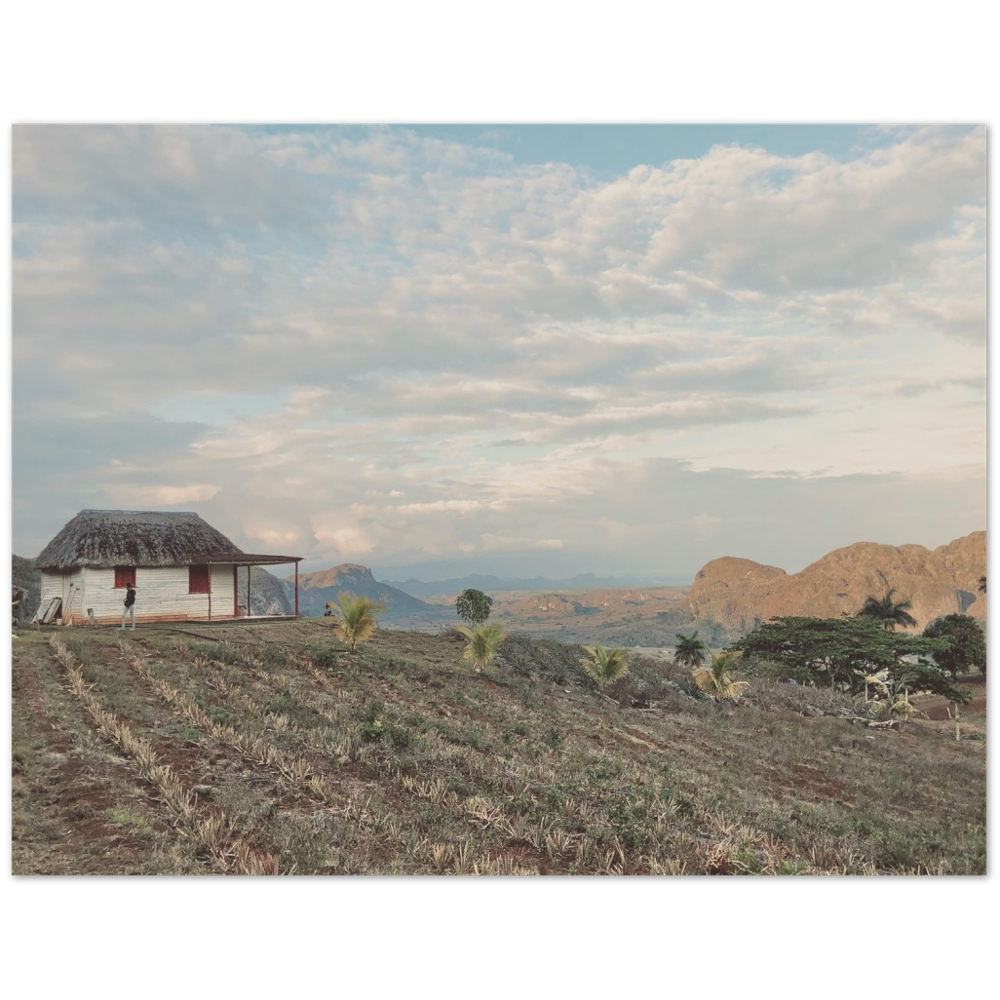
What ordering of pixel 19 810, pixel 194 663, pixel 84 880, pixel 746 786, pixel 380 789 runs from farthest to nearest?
1. pixel 194 663
2. pixel 746 786
3. pixel 380 789
4. pixel 19 810
5. pixel 84 880

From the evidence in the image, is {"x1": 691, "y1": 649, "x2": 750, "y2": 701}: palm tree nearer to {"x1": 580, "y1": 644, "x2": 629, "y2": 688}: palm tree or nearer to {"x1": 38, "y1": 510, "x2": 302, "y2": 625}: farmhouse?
{"x1": 580, "y1": 644, "x2": 629, "y2": 688}: palm tree

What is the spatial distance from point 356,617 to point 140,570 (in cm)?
804

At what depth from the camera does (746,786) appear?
11812 mm

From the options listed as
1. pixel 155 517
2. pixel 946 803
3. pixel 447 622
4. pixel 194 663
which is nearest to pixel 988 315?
pixel 946 803

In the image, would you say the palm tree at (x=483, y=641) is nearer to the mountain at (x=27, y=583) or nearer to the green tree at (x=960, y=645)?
the mountain at (x=27, y=583)

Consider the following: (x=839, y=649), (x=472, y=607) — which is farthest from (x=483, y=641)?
(x=839, y=649)

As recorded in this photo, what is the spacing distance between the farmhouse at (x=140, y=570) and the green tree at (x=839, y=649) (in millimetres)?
24051

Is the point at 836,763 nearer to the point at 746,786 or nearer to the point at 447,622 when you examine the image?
the point at 746,786

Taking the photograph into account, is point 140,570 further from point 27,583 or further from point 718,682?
point 718,682

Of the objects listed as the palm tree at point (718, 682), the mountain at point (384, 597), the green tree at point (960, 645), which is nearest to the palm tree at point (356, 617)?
the mountain at point (384, 597)

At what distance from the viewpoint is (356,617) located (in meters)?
16.8

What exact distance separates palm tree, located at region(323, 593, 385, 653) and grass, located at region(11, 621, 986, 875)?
48 centimetres

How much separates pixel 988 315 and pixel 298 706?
12.1 metres

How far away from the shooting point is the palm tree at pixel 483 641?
57.0ft
